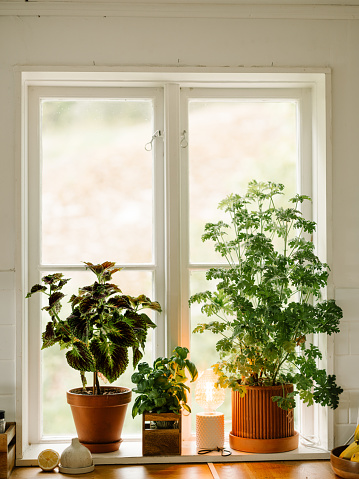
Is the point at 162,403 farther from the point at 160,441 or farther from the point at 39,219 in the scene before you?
the point at 39,219

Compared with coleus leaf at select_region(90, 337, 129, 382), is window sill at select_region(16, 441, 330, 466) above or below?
below

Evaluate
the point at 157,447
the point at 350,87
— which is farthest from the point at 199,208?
the point at 157,447

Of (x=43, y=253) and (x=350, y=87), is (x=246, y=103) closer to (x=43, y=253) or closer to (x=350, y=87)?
(x=350, y=87)

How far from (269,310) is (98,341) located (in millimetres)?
785

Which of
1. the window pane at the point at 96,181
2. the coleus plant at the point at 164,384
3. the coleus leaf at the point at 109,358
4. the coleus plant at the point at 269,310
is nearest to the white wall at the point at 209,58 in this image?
the coleus plant at the point at 269,310

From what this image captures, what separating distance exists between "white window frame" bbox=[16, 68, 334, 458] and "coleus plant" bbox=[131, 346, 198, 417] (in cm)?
17

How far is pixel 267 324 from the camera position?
115 inches

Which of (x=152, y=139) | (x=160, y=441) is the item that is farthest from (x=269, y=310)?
(x=152, y=139)

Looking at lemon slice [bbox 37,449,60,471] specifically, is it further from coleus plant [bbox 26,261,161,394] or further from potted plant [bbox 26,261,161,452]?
coleus plant [bbox 26,261,161,394]

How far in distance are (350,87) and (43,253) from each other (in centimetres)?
175

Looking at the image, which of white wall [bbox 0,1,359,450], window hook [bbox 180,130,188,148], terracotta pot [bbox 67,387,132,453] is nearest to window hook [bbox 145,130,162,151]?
window hook [bbox 180,130,188,148]

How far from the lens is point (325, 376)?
9.59ft

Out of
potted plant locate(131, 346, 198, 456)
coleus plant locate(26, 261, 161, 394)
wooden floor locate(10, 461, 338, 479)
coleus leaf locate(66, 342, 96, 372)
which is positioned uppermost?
coleus plant locate(26, 261, 161, 394)

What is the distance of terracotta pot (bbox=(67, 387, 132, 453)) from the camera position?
2965mm
